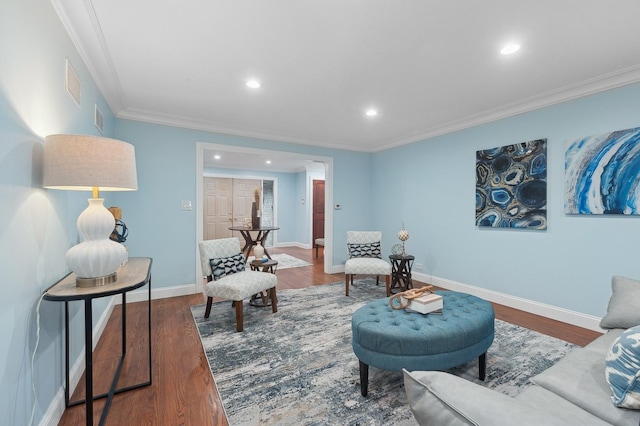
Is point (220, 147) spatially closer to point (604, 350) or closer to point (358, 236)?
point (358, 236)

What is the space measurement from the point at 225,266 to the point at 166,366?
3.73 feet

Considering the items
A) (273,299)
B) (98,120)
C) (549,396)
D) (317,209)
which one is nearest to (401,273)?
(273,299)

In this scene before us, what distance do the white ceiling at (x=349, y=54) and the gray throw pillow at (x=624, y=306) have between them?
1.73 metres

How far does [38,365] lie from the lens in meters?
1.44

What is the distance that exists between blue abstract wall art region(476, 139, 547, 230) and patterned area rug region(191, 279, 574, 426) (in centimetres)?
127

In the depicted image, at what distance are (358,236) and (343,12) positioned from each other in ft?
10.7

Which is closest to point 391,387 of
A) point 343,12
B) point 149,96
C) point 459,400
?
point 459,400

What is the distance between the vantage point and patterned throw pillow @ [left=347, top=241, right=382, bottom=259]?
14.5ft

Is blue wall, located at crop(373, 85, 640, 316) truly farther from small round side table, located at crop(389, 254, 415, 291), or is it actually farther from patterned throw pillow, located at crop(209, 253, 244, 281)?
patterned throw pillow, located at crop(209, 253, 244, 281)

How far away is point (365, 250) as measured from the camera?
14.5 ft

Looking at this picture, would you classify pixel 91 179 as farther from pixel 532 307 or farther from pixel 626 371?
pixel 532 307

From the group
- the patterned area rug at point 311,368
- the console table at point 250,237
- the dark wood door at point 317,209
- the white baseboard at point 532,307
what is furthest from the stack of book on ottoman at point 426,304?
the dark wood door at point 317,209

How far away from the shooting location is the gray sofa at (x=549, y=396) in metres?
0.69

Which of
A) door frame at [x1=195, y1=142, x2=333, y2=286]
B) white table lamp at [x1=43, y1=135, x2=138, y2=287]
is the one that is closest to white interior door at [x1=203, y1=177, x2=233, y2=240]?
door frame at [x1=195, y1=142, x2=333, y2=286]
